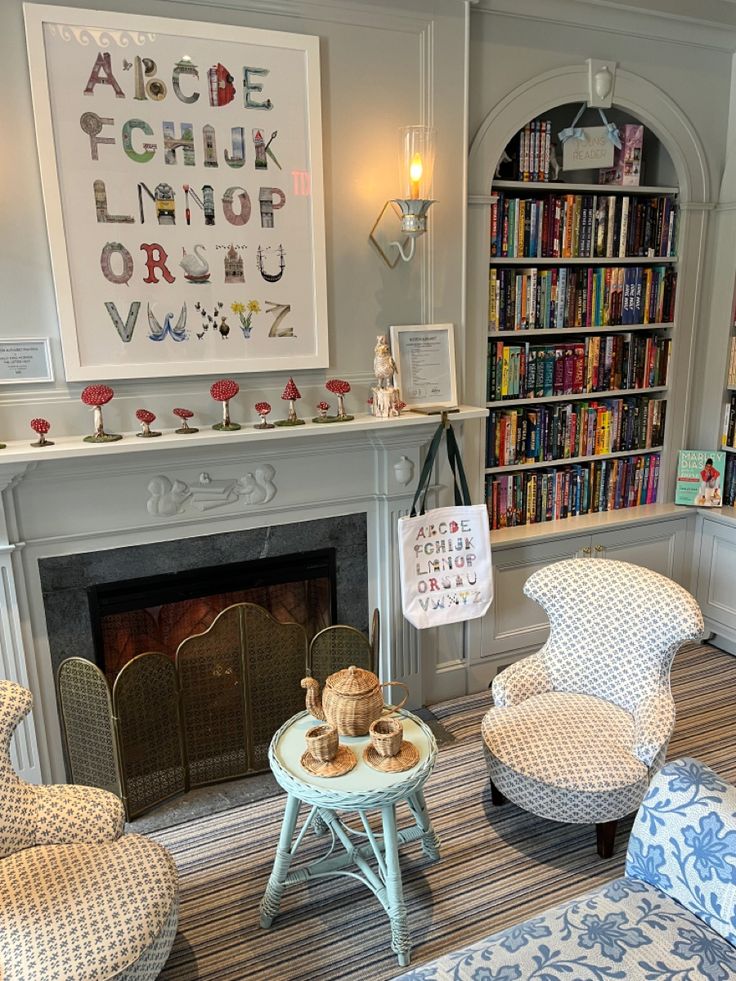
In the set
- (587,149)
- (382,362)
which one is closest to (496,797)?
(382,362)

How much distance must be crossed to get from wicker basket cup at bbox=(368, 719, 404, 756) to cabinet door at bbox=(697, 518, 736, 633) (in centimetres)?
222

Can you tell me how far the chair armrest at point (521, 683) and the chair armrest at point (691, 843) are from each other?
0.79 m

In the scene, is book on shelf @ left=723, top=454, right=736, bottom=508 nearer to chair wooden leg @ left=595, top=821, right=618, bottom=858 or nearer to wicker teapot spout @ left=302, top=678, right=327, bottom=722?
chair wooden leg @ left=595, top=821, right=618, bottom=858

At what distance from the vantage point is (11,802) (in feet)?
6.05

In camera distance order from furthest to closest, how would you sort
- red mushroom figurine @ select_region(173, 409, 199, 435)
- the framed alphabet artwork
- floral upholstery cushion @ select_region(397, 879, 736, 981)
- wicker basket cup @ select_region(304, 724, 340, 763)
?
red mushroom figurine @ select_region(173, 409, 199, 435) → the framed alphabet artwork → wicker basket cup @ select_region(304, 724, 340, 763) → floral upholstery cushion @ select_region(397, 879, 736, 981)

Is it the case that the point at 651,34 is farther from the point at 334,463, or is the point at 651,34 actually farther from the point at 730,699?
the point at 730,699

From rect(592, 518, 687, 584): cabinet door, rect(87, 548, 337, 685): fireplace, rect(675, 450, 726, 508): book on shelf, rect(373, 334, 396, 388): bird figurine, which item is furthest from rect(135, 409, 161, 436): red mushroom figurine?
rect(675, 450, 726, 508): book on shelf

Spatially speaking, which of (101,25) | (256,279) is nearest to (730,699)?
(256,279)

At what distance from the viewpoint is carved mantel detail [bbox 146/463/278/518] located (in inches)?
98.7

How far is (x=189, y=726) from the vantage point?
2.65m

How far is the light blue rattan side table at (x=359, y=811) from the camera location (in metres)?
1.88

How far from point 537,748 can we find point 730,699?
1.42 m

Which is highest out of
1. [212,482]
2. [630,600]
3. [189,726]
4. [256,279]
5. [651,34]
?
[651,34]

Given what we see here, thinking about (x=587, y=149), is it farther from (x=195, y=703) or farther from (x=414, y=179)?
(x=195, y=703)
